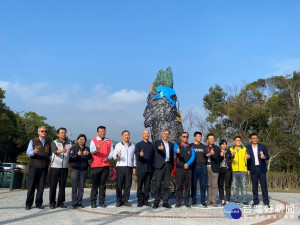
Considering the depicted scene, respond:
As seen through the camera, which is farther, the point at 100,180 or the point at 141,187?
the point at 141,187

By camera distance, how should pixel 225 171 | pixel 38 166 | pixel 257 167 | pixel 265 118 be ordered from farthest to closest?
pixel 265 118
pixel 225 171
pixel 257 167
pixel 38 166

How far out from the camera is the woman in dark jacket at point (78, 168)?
5969 mm

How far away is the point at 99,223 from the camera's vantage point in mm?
4402

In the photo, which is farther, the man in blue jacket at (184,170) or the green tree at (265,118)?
the green tree at (265,118)

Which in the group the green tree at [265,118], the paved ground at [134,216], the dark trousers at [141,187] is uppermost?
the green tree at [265,118]

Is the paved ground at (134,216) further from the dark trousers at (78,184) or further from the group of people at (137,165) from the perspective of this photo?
the group of people at (137,165)

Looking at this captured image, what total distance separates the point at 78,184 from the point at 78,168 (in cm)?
34

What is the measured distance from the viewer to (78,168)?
6.07 metres

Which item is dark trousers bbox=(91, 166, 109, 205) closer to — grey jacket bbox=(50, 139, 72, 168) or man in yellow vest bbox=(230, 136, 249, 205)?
grey jacket bbox=(50, 139, 72, 168)

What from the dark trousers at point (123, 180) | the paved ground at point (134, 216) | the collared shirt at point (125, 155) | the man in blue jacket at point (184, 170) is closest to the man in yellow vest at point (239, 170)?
the paved ground at point (134, 216)

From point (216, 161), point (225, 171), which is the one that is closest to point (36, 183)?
point (216, 161)

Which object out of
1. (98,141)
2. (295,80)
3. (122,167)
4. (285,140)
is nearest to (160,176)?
(122,167)

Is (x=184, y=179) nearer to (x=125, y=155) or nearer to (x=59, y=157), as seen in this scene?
(x=125, y=155)

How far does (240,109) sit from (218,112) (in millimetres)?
2141
